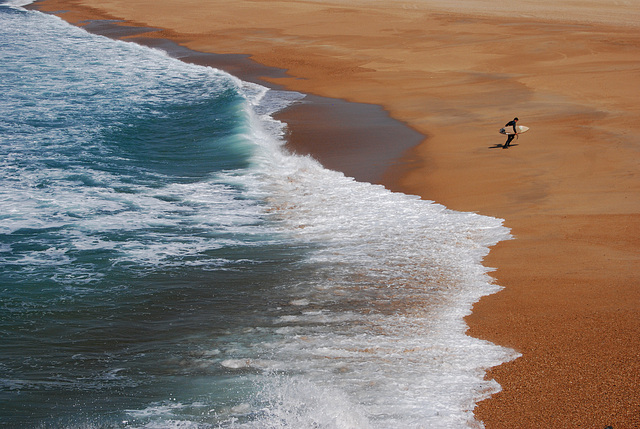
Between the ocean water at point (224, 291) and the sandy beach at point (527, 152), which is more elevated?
the sandy beach at point (527, 152)

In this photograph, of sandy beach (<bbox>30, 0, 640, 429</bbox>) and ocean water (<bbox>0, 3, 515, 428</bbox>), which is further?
sandy beach (<bbox>30, 0, 640, 429</bbox>)

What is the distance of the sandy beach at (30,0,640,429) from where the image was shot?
6.50 meters

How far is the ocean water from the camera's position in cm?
613

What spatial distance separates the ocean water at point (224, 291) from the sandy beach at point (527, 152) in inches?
21.2

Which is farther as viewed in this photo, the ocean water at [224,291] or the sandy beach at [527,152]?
the sandy beach at [527,152]

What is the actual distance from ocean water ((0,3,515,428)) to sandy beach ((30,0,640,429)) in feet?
1.77

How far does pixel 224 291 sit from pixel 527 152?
28.9 ft

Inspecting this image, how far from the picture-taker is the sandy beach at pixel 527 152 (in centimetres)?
650

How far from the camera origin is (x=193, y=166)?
1476cm

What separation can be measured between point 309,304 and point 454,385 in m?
2.38

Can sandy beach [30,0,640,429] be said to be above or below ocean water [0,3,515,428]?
above

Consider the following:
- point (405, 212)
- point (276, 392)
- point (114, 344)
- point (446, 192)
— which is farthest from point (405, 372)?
point (446, 192)

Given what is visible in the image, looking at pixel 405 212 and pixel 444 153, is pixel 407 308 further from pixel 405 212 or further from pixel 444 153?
pixel 444 153

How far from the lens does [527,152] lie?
14.5 meters
